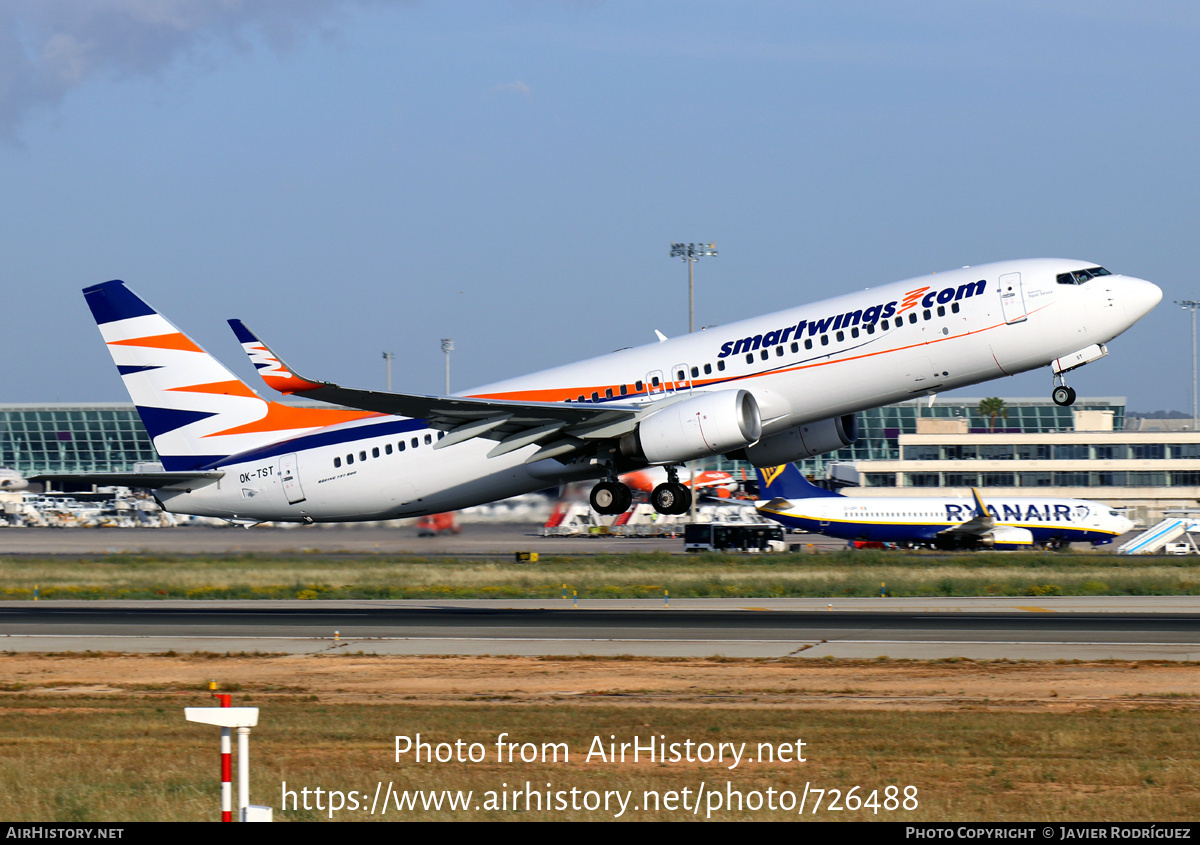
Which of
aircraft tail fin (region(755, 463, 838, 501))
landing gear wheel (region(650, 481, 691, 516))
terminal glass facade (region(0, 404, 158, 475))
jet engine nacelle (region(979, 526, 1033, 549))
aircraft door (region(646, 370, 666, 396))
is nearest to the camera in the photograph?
aircraft door (region(646, 370, 666, 396))

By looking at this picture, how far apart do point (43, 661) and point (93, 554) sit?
36.2m

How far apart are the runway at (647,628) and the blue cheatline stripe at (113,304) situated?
363 inches

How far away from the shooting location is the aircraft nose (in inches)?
1145

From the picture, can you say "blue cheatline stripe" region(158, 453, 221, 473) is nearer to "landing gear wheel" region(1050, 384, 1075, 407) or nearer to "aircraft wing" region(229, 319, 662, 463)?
"aircraft wing" region(229, 319, 662, 463)

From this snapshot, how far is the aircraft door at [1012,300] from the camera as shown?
2931 cm

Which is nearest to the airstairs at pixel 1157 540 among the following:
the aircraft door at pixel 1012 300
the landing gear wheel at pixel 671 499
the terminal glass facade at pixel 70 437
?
the landing gear wheel at pixel 671 499

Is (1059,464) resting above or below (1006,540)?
above

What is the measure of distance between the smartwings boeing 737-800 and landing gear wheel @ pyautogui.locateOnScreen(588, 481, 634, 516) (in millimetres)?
60

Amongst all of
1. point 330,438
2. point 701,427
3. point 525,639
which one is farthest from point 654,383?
point 330,438

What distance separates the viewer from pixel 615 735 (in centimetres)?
1742

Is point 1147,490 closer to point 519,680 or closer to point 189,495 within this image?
point 189,495

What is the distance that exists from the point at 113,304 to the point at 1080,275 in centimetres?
2903

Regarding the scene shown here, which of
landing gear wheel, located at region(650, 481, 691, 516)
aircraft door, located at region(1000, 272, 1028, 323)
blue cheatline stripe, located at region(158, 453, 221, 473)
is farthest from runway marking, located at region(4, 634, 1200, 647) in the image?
blue cheatline stripe, located at region(158, 453, 221, 473)

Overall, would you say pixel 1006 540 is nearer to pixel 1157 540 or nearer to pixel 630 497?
pixel 1157 540
